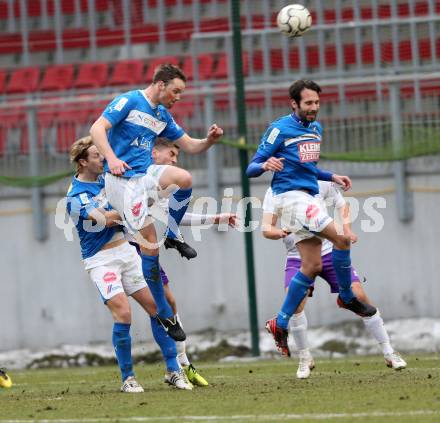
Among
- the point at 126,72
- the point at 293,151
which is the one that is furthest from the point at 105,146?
the point at 126,72

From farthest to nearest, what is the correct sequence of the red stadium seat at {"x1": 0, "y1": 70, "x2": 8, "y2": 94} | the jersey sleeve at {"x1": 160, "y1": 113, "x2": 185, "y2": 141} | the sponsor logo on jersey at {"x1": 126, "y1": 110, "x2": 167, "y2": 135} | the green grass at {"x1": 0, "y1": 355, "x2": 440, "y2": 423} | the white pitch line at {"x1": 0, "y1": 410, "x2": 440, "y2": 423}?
the red stadium seat at {"x1": 0, "y1": 70, "x2": 8, "y2": 94}
the jersey sleeve at {"x1": 160, "y1": 113, "x2": 185, "y2": 141}
the sponsor logo on jersey at {"x1": 126, "y1": 110, "x2": 167, "y2": 135}
the green grass at {"x1": 0, "y1": 355, "x2": 440, "y2": 423}
the white pitch line at {"x1": 0, "y1": 410, "x2": 440, "y2": 423}

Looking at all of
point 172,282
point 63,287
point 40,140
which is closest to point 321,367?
point 172,282

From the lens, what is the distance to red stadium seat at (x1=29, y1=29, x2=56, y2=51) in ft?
55.6

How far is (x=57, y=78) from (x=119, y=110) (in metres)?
9.23

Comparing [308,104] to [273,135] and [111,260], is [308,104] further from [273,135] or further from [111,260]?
[111,260]

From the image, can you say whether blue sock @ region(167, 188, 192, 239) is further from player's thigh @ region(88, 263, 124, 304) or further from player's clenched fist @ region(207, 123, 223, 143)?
player's thigh @ region(88, 263, 124, 304)

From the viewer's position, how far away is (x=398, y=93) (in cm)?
1263

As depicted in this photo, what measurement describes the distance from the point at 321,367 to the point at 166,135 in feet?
9.20

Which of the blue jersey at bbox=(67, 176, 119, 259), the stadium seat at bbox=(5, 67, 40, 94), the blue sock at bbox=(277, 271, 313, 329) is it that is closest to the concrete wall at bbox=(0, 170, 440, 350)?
the stadium seat at bbox=(5, 67, 40, 94)

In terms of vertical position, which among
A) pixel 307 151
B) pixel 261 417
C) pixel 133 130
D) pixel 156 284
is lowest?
pixel 261 417

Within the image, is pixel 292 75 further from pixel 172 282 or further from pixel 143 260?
pixel 143 260

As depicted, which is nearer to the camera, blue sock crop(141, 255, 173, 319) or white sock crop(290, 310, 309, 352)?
blue sock crop(141, 255, 173, 319)

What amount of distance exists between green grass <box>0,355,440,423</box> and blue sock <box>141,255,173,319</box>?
1.88 ft

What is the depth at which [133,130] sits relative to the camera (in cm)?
814
